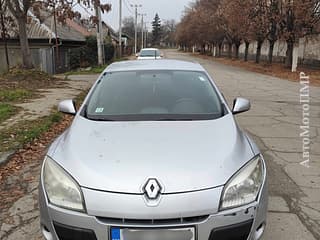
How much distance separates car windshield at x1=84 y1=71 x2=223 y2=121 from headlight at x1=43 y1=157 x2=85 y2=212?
0.87 m

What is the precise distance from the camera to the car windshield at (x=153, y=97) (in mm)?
3430

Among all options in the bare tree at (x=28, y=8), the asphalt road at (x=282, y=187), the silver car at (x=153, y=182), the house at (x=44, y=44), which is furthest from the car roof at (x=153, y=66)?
the house at (x=44, y=44)

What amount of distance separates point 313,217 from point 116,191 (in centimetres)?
217

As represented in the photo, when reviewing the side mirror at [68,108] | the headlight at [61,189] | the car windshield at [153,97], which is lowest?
the headlight at [61,189]

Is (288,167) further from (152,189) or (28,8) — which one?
(28,8)

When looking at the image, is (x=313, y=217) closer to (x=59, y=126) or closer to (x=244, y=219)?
(x=244, y=219)

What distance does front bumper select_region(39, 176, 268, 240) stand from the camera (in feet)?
7.27

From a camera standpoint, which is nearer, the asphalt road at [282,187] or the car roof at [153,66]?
the asphalt road at [282,187]

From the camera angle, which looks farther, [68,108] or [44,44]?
[44,44]

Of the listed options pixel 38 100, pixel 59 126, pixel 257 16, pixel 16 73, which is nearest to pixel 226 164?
pixel 59 126

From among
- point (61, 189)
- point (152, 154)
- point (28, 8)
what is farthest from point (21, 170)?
point (28, 8)

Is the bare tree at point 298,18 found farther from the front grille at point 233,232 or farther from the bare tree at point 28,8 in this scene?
the front grille at point 233,232

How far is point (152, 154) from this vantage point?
2566 mm

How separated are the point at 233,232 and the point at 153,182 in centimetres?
62
